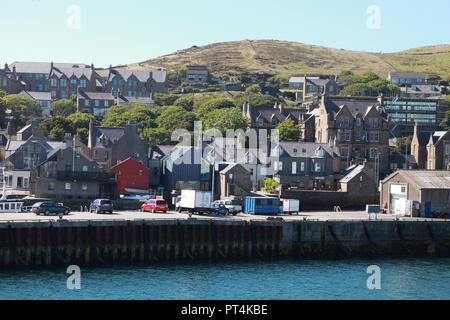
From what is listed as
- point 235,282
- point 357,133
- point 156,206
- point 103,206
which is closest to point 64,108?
point 357,133

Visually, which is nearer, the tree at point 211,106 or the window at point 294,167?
the window at point 294,167

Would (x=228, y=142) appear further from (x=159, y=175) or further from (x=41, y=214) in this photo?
(x=41, y=214)

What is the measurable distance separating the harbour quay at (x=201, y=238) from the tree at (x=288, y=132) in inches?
1863

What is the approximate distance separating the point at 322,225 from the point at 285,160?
3236 cm

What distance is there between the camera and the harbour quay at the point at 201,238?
57906 millimetres

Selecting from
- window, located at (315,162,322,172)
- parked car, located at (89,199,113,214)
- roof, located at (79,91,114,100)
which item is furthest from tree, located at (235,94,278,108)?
parked car, located at (89,199,113,214)

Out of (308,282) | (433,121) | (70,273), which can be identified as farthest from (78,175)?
(433,121)

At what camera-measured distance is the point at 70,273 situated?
55344 millimetres

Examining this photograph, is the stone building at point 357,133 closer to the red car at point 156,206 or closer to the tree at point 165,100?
the red car at point 156,206

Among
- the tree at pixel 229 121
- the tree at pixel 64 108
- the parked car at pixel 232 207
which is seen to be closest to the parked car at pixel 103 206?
the parked car at pixel 232 207

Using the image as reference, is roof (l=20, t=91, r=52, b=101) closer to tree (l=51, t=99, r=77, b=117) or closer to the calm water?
tree (l=51, t=99, r=77, b=117)

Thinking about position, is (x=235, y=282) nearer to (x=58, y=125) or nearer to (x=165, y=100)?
(x=58, y=125)

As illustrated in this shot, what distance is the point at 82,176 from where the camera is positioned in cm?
8394

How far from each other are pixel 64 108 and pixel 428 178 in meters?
106
